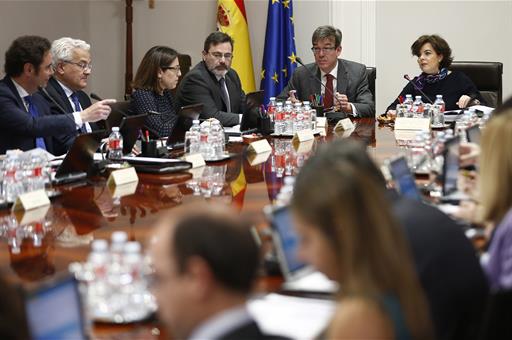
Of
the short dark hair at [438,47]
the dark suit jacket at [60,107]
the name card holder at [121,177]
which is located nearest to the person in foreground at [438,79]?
the short dark hair at [438,47]

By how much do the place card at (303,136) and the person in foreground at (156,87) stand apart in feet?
2.46

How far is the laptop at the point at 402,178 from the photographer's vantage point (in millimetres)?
3037

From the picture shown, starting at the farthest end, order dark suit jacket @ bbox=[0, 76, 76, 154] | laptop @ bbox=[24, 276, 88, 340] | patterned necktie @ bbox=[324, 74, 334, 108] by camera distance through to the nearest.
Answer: patterned necktie @ bbox=[324, 74, 334, 108], dark suit jacket @ bbox=[0, 76, 76, 154], laptop @ bbox=[24, 276, 88, 340]

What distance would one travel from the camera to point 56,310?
5.71ft

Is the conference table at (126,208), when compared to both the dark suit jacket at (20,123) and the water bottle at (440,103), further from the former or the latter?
the water bottle at (440,103)

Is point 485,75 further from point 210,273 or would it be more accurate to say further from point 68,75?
point 210,273

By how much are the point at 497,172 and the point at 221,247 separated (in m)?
1.13

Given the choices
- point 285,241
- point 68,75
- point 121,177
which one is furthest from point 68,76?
point 285,241

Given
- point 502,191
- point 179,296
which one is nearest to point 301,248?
Answer: point 179,296

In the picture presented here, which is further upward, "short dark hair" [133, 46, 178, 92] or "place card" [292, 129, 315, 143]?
"short dark hair" [133, 46, 178, 92]

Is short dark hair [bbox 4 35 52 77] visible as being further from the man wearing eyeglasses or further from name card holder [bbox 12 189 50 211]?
name card holder [bbox 12 189 50 211]

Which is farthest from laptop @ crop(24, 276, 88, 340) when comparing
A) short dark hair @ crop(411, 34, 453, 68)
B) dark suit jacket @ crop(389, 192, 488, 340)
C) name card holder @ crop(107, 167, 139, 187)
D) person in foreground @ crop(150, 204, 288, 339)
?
short dark hair @ crop(411, 34, 453, 68)

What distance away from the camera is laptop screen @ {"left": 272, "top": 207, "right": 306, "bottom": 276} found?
2.30 meters

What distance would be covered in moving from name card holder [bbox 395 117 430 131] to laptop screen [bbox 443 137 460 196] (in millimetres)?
2428
